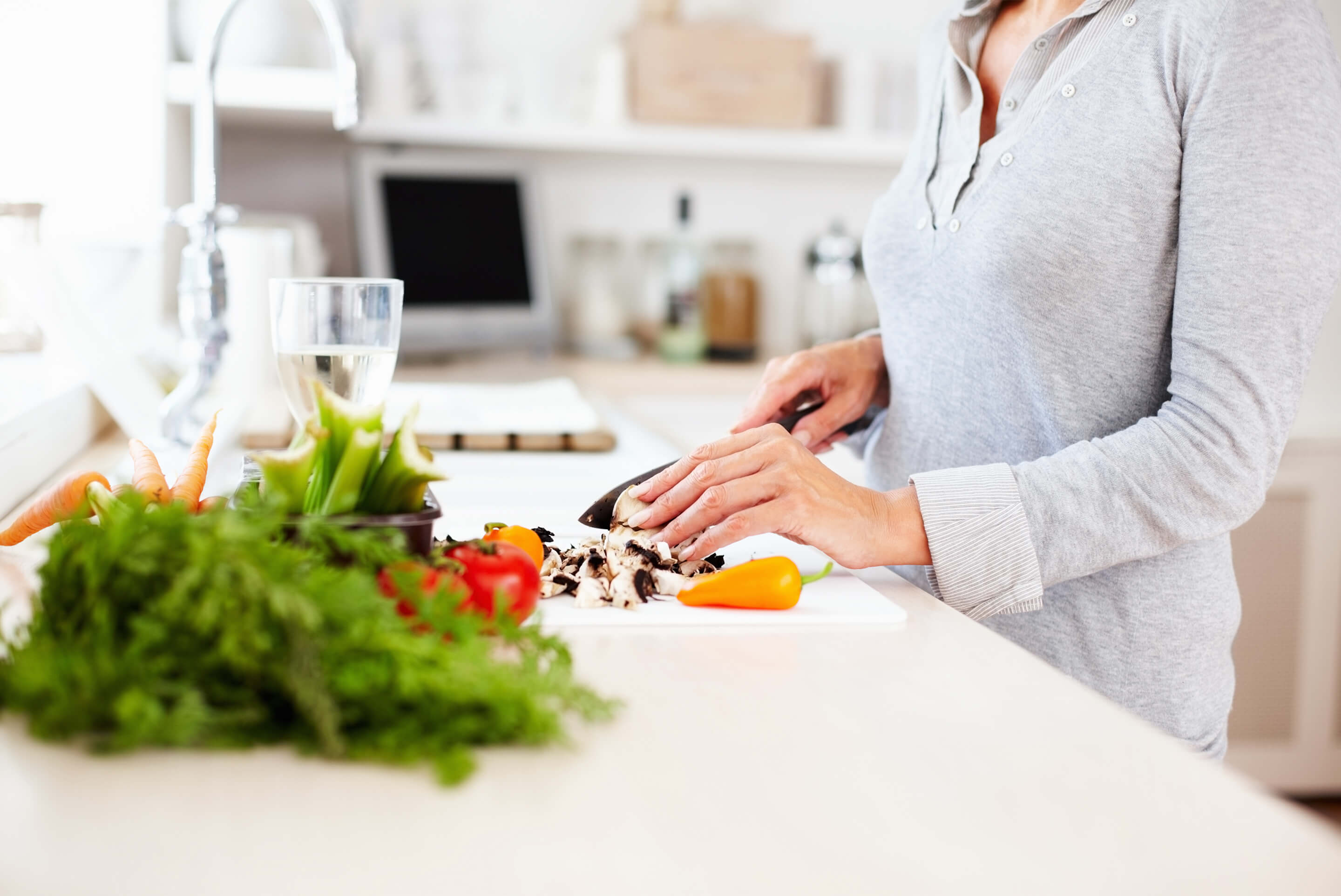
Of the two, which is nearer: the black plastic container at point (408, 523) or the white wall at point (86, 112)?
the black plastic container at point (408, 523)

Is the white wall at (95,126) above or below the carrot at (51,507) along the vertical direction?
above

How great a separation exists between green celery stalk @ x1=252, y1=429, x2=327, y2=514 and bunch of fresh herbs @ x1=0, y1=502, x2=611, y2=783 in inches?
4.1

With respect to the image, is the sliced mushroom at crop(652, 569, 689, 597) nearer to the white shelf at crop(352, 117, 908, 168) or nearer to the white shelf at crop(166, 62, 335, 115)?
the white shelf at crop(166, 62, 335, 115)

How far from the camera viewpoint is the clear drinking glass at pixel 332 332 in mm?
883

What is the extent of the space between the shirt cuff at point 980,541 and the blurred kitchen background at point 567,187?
0.87 m

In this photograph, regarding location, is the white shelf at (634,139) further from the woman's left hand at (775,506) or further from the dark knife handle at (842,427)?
the woman's left hand at (775,506)

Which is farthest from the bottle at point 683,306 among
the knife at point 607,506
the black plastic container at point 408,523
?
the black plastic container at point 408,523

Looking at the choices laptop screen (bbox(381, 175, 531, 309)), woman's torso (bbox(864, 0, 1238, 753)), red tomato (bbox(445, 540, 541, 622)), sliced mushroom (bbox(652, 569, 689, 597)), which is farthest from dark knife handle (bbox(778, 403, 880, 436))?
laptop screen (bbox(381, 175, 531, 309))

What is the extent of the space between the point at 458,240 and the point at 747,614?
1.87 metres

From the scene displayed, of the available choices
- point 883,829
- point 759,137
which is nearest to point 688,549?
point 883,829

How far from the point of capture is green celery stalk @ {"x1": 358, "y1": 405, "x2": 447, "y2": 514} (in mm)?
653

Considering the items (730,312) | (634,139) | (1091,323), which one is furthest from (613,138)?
(1091,323)

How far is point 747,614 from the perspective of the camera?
0.75m

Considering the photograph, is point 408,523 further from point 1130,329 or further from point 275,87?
point 275,87
